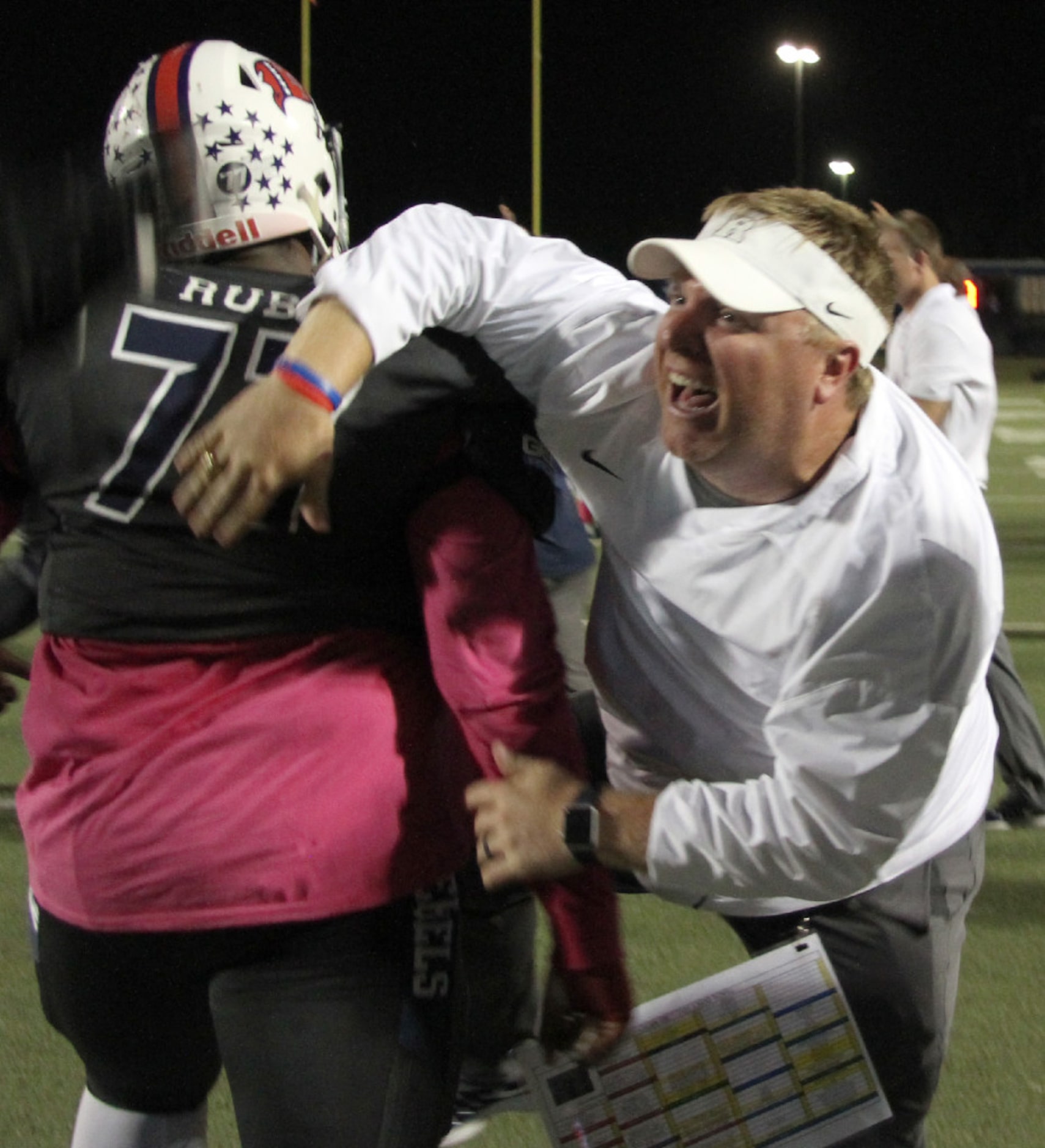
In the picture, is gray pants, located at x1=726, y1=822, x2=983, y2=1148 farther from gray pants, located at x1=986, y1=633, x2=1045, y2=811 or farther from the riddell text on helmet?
gray pants, located at x1=986, y1=633, x2=1045, y2=811

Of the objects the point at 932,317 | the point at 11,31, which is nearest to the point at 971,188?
the point at 11,31

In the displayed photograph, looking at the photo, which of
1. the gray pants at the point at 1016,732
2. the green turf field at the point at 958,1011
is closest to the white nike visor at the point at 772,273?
the green turf field at the point at 958,1011

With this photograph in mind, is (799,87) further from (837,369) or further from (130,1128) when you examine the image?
(130,1128)

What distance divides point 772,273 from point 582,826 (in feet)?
2.34

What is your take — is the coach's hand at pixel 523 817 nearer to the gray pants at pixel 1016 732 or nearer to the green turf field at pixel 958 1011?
the green turf field at pixel 958 1011

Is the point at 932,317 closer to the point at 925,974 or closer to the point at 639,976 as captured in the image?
the point at 639,976

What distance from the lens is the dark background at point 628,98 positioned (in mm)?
32000

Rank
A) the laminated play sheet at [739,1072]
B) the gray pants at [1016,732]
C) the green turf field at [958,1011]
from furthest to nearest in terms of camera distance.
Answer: the gray pants at [1016,732] < the green turf field at [958,1011] < the laminated play sheet at [739,1072]

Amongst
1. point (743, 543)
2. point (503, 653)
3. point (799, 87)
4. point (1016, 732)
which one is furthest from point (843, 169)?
point (503, 653)

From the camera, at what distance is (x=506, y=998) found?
2.52 m

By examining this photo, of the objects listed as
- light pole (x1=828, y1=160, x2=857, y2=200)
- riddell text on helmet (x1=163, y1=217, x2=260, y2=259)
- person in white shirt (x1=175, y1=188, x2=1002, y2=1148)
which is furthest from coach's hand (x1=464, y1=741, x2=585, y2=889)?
light pole (x1=828, y1=160, x2=857, y2=200)

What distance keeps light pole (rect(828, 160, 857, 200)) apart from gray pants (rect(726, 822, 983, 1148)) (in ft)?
146

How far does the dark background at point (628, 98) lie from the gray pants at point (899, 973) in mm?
27544

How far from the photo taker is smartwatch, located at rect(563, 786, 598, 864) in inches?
64.4
